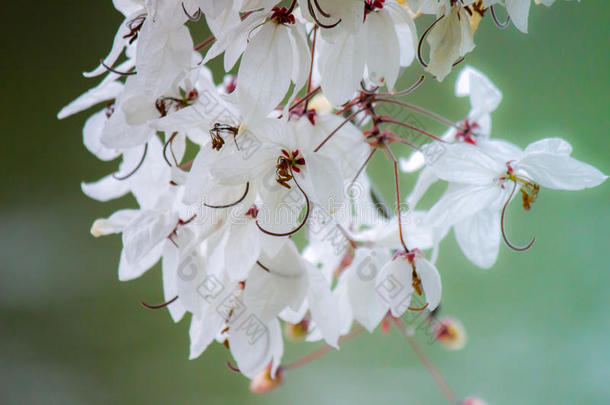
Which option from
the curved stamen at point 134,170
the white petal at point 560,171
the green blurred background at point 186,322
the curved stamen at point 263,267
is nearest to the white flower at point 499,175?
the white petal at point 560,171

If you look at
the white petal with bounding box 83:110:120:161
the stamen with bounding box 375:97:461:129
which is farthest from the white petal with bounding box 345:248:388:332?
the white petal with bounding box 83:110:120:161

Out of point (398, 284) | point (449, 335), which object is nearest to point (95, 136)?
point (398, 284)

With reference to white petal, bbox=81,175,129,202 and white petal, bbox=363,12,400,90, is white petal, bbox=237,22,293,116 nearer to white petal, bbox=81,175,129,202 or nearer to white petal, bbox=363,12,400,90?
white petal, bbox=363,12,400,90

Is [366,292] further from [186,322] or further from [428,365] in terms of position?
[186,322]

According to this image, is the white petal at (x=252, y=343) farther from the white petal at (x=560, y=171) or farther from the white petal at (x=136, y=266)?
the white petal at (x=560, y=171)

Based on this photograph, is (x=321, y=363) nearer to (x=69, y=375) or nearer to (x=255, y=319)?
(x=69, y=375)

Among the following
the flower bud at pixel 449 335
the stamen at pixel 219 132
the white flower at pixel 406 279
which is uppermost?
the flower bud at pixel 449 335
